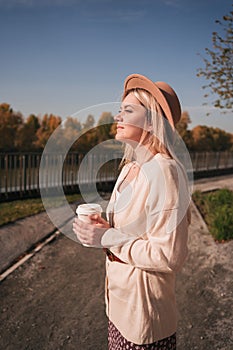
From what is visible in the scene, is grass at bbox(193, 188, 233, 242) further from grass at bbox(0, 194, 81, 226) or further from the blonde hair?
the blonde hair

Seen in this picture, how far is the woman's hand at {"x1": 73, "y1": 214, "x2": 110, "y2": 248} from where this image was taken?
1741 mm

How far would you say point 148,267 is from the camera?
171 centimetres

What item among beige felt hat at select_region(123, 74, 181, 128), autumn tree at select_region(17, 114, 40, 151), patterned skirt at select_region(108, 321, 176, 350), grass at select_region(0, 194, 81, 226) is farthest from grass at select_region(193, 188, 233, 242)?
autumn tree at select_region(17, 114, 40, 151)

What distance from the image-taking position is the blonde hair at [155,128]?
1.76 metres

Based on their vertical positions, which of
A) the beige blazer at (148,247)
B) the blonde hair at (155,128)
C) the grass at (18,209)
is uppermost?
the blonde hair at (155,128)

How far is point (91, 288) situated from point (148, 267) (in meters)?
3.51

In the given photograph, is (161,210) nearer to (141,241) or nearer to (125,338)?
(141,241)

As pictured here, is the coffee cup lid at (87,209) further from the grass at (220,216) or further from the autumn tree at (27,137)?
the autumn tree at (27,137)

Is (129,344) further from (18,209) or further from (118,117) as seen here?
(18,209)

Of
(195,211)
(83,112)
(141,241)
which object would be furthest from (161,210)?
(195,211)

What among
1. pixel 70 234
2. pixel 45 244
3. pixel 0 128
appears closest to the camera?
pixel 70 234

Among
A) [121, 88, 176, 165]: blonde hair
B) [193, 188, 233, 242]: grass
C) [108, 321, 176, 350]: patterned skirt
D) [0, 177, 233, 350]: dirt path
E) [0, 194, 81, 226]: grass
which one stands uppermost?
[121, 88, 176, 165]: blonde hair

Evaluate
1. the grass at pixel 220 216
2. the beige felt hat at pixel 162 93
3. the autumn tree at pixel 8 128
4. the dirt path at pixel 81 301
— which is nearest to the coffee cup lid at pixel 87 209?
the beige felt hat at pixel 162 93

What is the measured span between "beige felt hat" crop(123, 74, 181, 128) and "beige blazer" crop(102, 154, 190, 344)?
8.7 inches
